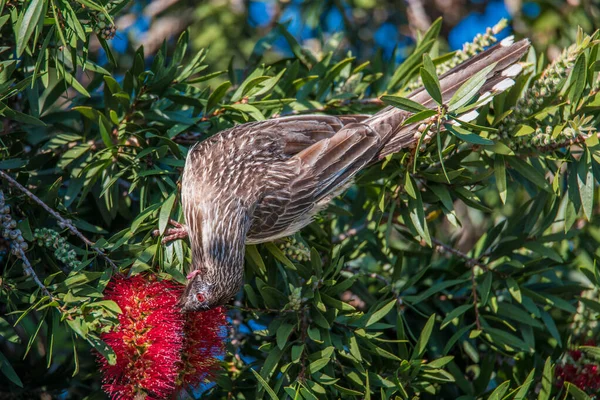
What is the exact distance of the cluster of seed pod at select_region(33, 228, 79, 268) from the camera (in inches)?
88.6

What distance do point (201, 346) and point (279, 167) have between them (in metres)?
0.91

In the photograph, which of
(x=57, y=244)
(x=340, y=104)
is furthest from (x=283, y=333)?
(x=340, y=104)

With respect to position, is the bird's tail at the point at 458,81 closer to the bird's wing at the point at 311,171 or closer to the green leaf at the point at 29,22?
the bird's wing at the point at 311,171

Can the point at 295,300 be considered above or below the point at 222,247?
below

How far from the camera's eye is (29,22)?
7.21 ft

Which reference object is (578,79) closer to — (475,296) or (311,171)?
(475,296)

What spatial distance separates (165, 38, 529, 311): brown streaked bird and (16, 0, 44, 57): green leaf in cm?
74

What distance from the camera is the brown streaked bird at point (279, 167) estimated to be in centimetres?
276

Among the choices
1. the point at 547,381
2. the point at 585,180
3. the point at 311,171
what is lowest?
the point at 547,381

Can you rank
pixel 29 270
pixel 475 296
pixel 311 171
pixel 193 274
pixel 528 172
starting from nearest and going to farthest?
pixel 29 270, pixel 193 274, pixel 528 172, pixel 475 296, pixel 311 171

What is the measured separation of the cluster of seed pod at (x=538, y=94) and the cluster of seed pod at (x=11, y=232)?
1.68 metres

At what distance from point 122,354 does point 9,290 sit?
394 millimetres

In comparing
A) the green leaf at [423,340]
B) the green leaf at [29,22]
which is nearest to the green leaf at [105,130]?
the green leaf at [29,22]

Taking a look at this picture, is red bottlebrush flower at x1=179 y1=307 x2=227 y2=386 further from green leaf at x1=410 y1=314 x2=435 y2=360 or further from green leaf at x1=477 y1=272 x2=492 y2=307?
green leaf at x1=477 y1=272 x2=492 y2=307
